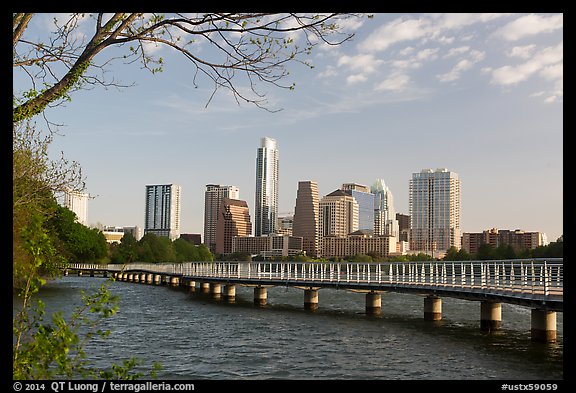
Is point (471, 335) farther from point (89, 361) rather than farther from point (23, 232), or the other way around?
point (23, 232)

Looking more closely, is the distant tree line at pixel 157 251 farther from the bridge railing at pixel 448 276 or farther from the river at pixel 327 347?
the river at pixel 327 347

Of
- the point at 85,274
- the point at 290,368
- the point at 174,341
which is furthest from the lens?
the point at 85,274

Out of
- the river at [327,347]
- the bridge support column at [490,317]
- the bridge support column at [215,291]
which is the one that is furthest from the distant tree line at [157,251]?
the bridge support column at [490,317]

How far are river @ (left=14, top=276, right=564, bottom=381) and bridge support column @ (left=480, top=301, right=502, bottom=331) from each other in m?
0.69

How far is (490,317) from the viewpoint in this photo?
39375 millimetres

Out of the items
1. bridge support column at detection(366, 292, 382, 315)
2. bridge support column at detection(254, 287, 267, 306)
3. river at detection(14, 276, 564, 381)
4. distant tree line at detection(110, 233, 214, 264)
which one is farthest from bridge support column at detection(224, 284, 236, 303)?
distant tree line at detection(110, 233, 214, 264)

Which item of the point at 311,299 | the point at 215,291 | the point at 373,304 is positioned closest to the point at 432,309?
the point at 373,304

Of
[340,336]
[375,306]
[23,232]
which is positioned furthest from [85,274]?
[23,232]

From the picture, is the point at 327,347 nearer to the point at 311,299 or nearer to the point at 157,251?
the point at 311,299

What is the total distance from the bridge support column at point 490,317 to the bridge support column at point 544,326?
20.5ft

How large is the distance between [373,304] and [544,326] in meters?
21.6
